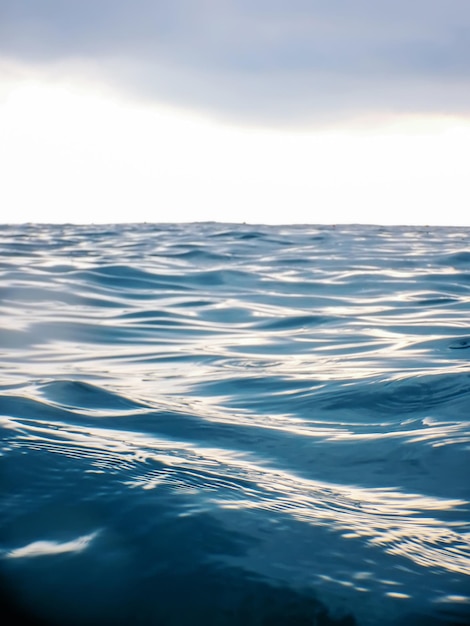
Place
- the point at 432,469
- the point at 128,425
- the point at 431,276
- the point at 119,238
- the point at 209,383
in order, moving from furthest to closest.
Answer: the point at 119,238
the point at 431,276
the point at 209,383
the point at 128,425
the point at 432,469

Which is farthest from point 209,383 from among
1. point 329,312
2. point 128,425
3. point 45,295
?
point 45,295

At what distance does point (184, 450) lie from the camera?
268cm

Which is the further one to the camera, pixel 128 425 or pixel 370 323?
pixel 370 323

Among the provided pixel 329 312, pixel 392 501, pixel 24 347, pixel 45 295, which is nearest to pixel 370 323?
pixel 329 312

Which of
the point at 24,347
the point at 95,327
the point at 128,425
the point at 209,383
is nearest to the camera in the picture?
the point at 128,425

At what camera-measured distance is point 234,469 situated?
2.46 meters

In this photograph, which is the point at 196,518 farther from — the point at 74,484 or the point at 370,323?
the point at 370,323

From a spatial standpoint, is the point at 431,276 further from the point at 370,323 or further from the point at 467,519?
the point at 467,519

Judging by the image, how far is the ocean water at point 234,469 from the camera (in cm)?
155

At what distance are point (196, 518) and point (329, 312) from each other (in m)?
5.40

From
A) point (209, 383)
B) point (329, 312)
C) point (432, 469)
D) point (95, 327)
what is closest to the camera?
point (432, 469)

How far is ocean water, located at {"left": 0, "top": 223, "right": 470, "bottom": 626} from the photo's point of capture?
1.55 meters

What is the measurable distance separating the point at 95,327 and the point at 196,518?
14.5 ft

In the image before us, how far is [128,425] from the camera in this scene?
3.08 meters
